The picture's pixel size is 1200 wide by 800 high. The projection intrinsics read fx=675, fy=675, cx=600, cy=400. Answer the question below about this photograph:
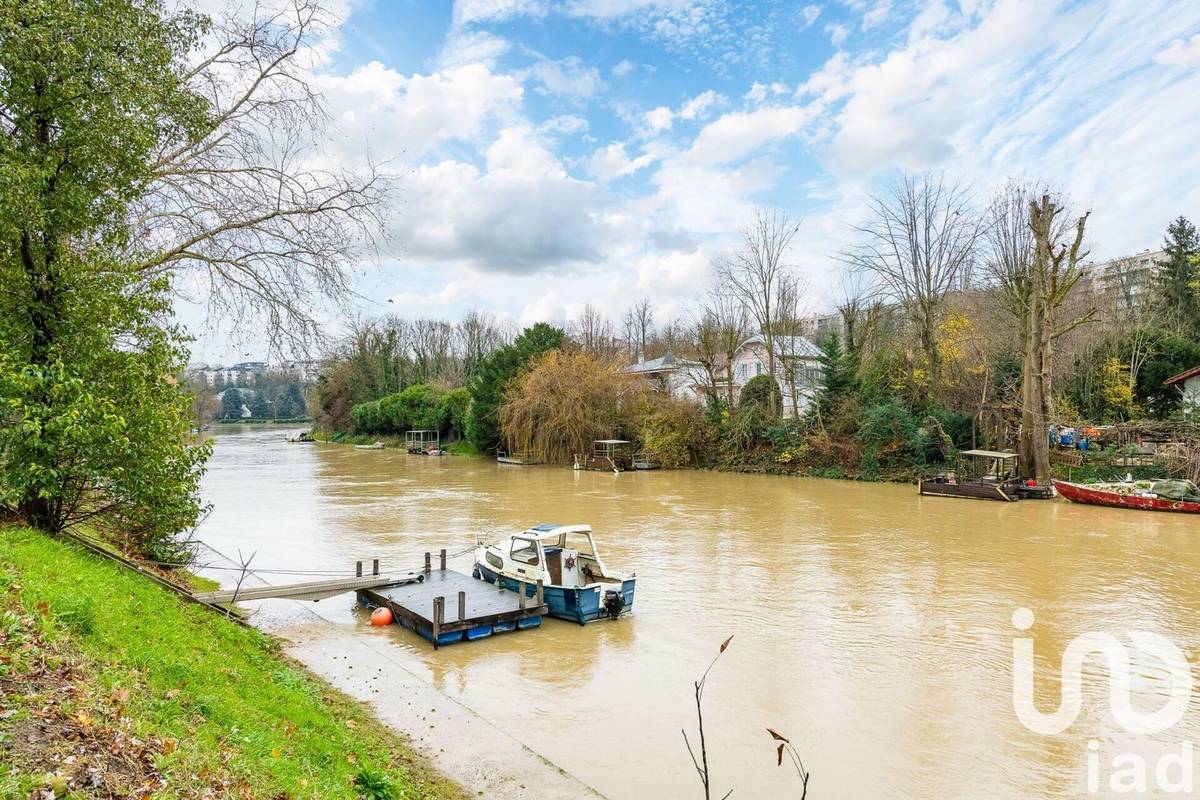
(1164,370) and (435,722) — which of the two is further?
(1164,370)

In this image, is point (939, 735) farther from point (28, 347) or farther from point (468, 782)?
point (28, 347)

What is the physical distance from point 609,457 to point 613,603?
97.6ft

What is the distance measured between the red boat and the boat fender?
2175 cm

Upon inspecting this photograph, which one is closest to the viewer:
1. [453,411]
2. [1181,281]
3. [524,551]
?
[524,551]

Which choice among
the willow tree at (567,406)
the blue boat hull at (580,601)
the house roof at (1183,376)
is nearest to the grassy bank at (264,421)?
the willow tree at (567,406)

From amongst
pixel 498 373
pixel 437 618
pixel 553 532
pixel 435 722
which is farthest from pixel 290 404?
pixel 435 722

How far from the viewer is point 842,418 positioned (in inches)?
1454

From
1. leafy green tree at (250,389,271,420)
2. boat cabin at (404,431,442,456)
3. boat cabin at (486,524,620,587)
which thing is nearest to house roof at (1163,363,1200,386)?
boat cabin at (486,524,620,587)

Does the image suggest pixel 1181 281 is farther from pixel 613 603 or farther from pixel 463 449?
pixel 463 449

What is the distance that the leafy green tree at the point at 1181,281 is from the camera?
117 ft

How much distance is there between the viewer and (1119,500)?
24.2 meters

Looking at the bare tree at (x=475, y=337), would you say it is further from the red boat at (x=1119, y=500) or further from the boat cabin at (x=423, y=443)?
the red boat at (x=1119, y=500)

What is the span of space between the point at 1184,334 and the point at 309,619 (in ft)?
141

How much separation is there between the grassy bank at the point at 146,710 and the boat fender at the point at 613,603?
5043 millimetres
